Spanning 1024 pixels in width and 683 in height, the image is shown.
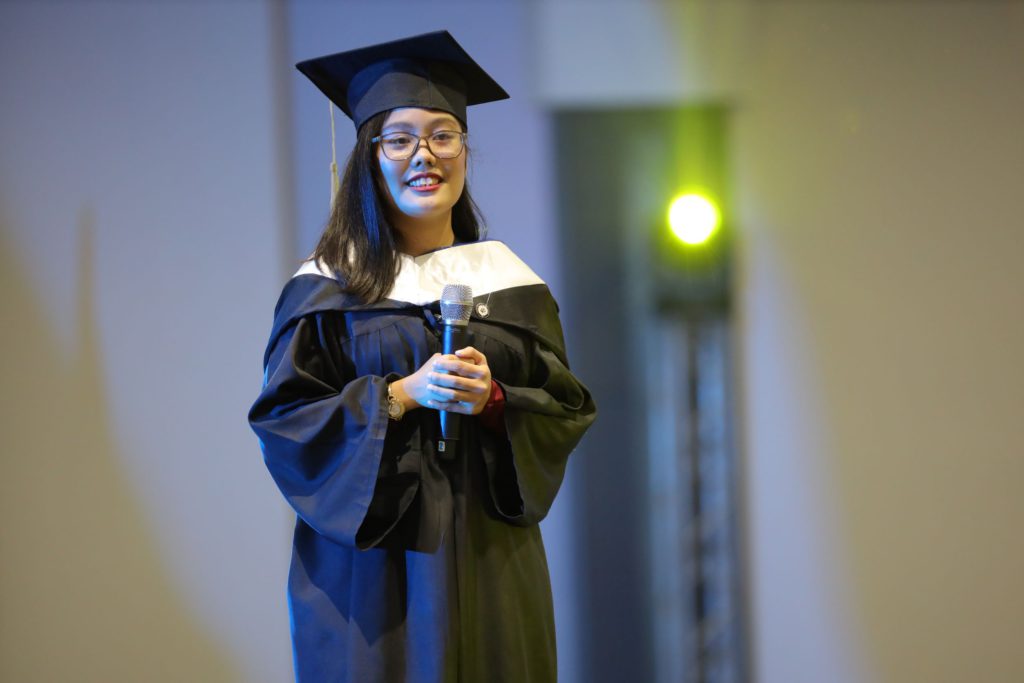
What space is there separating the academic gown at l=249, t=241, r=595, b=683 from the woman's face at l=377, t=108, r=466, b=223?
0.12m

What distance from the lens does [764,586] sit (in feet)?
10.6

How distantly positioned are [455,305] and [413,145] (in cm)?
41

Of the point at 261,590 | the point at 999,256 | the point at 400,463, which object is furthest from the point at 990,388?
the point at 261,590

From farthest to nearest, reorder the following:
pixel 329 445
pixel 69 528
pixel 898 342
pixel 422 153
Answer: pixel 898 342, pixel 69 528, pixel 422 153, pixel 329 445

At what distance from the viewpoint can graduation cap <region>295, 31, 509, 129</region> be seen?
75.4 inches

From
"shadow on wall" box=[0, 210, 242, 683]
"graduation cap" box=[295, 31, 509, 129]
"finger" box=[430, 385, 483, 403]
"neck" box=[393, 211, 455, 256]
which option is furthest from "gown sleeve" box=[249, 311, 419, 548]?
"shadow on wall" box=[0, 210, 242, 683]

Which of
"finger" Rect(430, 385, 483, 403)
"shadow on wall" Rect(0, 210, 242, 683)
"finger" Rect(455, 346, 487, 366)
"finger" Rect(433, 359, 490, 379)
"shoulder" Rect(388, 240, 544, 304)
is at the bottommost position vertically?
"shadow on wall" Rect(0, 210, 242, 683)

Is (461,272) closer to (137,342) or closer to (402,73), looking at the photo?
(402,73)

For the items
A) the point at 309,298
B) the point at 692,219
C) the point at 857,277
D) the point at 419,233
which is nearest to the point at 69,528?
the point at 309,298

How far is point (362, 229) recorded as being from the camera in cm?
197

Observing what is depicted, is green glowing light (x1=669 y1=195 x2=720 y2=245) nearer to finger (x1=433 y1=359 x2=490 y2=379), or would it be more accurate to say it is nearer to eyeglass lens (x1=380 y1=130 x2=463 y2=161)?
eyeglass lens (x1=380 y1=130 x2=463 y2=161)

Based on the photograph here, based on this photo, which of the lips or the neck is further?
the neck

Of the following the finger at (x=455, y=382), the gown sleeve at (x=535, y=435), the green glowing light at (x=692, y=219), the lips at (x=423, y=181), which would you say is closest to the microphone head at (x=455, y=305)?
the finger at (x=455, y=382)

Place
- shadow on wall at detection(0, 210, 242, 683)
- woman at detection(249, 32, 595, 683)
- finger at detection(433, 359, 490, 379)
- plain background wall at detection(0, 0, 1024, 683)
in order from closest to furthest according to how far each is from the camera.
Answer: finger at detection(433, 359, 490, 379)
woman at detection(249, 32, 595, 683)
shadow on wall at detection(0, 210, 242, 683)
plain background wall at detection(0, 0, 1024, 683)
